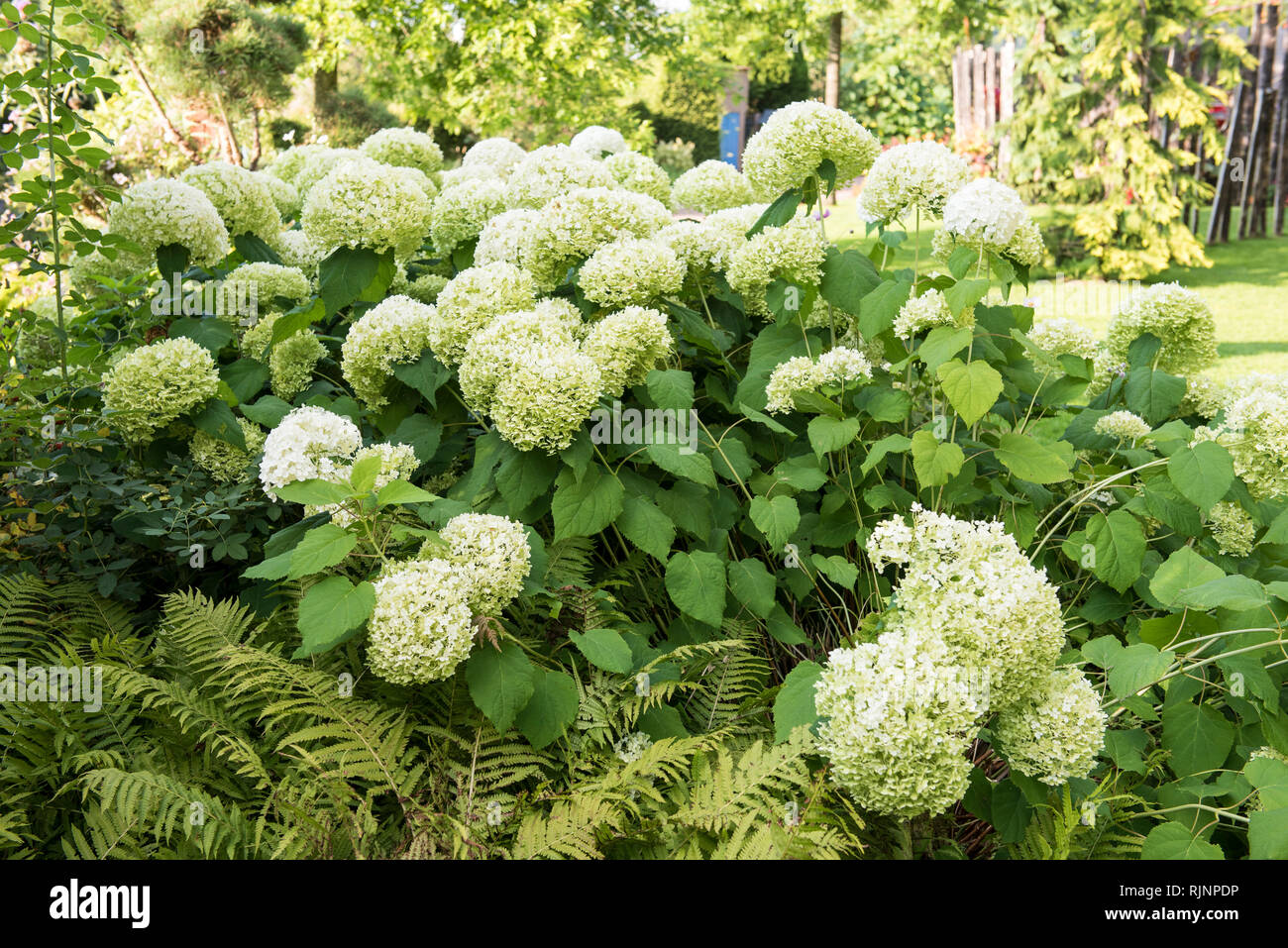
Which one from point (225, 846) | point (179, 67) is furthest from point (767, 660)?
point (179, 67)

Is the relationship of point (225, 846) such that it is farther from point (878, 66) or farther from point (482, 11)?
point (878, 66)

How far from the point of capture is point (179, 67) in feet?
39.0

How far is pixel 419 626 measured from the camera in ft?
6.50

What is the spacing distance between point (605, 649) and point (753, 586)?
0.54m

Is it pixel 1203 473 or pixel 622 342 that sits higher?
pixel 622 342

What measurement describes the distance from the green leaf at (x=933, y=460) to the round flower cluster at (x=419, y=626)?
1.25 meters

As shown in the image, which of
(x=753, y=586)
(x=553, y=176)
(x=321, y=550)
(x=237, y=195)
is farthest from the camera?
(x=237, y=195)

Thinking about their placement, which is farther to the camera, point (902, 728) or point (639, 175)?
point (639, 175)

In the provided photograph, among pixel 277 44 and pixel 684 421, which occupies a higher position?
pixel 277 44

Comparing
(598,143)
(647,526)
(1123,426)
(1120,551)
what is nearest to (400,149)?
(598,143)

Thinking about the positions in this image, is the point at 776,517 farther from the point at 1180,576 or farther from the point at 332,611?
the point at 332,611

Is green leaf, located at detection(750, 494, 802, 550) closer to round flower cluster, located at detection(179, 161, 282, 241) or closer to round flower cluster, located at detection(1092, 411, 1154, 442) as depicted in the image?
round flower cluster, located at detection(1092, 411, 1154, 442)
